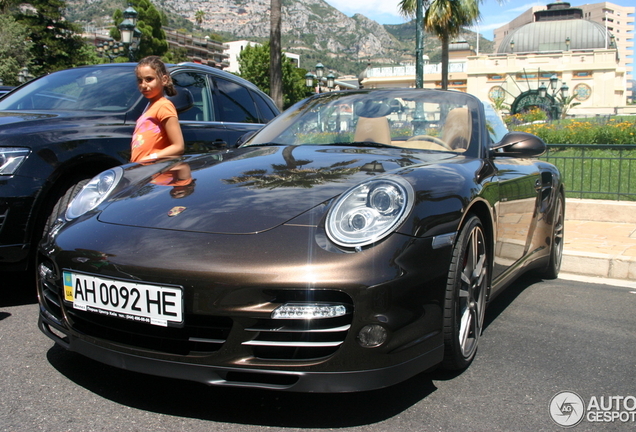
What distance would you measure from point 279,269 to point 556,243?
11.0 feet

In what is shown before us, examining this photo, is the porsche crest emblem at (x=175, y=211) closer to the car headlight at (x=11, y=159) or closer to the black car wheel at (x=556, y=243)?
the car headlight at (x=11, y=159)

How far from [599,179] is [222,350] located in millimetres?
7392

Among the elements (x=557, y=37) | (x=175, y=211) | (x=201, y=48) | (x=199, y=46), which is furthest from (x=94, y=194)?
(x=199, y=46)

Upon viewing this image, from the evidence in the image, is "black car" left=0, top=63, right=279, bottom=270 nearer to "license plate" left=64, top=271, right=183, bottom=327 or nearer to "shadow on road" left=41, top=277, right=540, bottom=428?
"shadow on road" left=41, top=277, right=540, bottom=428

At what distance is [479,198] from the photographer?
2713 millimetres

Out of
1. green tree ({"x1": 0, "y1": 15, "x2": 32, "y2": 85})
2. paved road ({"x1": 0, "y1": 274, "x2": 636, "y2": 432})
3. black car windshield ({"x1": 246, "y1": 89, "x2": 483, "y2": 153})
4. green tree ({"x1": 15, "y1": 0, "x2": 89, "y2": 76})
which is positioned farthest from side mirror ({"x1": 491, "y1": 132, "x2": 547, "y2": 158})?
green tree ({"x1": 15, "y1": 0, "x2": 89, "y2": 76})

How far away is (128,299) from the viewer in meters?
2.10

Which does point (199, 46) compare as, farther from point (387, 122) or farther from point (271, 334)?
point (271, 334)

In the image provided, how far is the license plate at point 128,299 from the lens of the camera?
80.2 inches

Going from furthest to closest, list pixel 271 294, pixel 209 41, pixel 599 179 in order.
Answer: pixel 209 41
pixel 599 179
pixel 271 294

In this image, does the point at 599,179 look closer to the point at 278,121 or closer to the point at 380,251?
the point at 278,121

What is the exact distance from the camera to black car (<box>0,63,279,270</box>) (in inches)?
134

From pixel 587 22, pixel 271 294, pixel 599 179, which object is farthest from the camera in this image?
pixel 587 22

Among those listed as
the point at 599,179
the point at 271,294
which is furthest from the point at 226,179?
the point at 599,179
